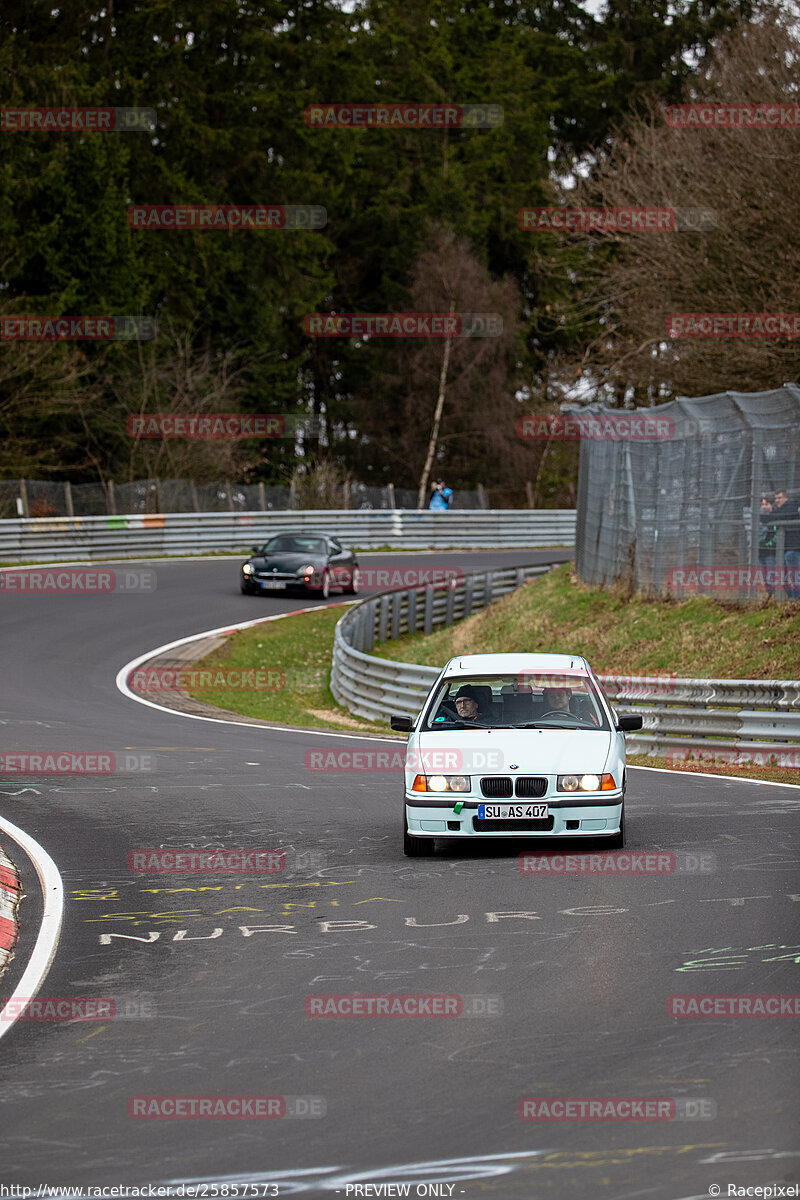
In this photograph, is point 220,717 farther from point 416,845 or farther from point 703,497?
point 416,845

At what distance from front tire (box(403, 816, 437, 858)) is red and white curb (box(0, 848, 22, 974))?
2.58 metres

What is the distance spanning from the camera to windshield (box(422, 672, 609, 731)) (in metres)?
11.2

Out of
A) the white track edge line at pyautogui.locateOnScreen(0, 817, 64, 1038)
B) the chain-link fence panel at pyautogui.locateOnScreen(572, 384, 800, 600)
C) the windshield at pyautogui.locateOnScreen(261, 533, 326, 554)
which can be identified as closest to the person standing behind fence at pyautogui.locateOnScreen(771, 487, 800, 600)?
the chain-link fence panel at pyautogui.locateOnScreen(572, 384, 800, 600)

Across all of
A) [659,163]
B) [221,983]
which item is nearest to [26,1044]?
[221,983]

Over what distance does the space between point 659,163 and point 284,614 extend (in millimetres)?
11936

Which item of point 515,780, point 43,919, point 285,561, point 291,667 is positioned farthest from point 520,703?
point 285,561

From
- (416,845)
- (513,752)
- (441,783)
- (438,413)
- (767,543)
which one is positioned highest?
(438,413)

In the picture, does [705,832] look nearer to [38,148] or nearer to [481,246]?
[38,148]

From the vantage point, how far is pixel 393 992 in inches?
277

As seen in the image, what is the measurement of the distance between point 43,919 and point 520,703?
4004 millimetres

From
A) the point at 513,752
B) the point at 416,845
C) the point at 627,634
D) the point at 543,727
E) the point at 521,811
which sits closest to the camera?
the point at 521,811

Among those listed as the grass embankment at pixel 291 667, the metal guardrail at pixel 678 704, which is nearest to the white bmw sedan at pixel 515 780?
the metal guardrail at pixel 678 704

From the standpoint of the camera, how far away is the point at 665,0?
220 feet

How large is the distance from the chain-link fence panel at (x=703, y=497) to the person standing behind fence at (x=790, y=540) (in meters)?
0.02
